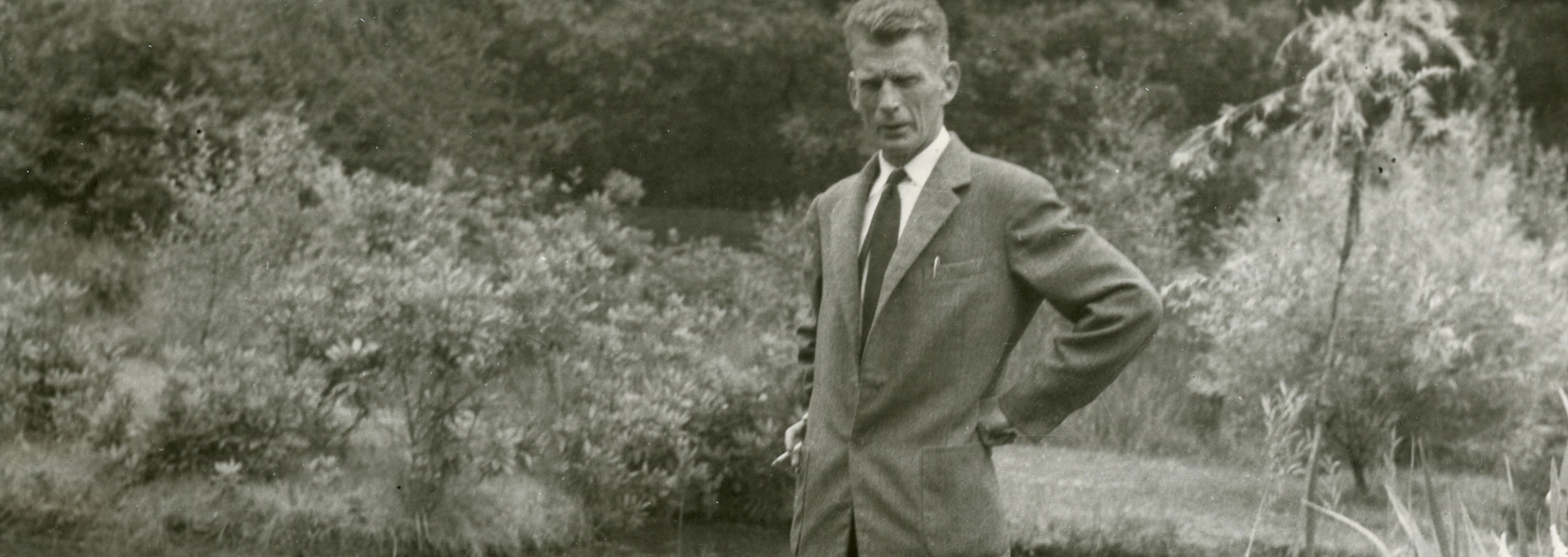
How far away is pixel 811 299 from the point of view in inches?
103

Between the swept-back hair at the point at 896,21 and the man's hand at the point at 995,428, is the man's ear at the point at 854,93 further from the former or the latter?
the man's hand at the point at 995,428

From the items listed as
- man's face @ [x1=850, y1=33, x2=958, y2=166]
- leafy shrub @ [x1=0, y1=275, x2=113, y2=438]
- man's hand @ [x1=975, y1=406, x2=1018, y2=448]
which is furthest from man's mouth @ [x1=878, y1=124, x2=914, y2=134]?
leafy shrub @ [x1=0, y1=275, x2=113, y2=438]

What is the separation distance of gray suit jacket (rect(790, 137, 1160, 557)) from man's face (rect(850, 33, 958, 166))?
6 centimetres

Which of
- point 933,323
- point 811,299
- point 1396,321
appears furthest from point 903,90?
point 1396,321

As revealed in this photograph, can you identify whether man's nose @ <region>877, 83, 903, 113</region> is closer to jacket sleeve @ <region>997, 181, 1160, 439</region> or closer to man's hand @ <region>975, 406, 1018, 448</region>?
jacket sleeve @ <region>997, 181, 1160, 439</region>

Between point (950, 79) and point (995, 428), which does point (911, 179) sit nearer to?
point (950, 79)

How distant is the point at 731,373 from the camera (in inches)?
206

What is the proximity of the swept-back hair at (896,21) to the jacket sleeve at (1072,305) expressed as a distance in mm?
312

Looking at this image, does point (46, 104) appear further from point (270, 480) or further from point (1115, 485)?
point (1115, 485)

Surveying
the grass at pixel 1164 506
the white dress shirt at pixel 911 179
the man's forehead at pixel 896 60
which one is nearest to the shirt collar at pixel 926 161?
the white dress shirt at pixel 911 179

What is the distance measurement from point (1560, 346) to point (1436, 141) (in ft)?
4.72

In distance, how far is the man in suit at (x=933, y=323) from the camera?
6.98ft

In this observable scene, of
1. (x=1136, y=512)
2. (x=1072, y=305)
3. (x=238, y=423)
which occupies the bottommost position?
(x=1136, y=512)

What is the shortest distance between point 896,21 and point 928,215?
310mm
